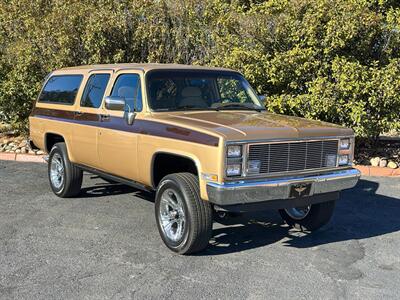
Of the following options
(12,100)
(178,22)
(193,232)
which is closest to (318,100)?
(178,22)

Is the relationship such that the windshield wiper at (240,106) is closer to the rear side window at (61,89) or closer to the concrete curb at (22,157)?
the rear side window at (61,89)

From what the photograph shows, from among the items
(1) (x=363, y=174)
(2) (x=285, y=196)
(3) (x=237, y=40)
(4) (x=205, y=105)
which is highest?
(3) (x=237, y=40)

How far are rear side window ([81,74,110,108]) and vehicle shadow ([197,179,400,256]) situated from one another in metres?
2.30

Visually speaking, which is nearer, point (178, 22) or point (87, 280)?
point (87, 280)

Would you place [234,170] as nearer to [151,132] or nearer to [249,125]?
[249,125]

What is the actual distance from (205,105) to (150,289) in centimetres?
248

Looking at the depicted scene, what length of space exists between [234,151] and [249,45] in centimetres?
585

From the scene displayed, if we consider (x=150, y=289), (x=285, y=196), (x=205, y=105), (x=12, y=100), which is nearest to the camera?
(x=150, y=289)

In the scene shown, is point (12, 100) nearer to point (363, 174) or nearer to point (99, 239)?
point (99, 239)

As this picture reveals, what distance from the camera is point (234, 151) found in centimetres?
452

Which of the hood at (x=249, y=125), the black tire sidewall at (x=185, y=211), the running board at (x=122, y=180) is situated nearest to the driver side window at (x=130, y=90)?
the hood at (x=249, y=125)

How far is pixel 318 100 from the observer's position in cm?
925

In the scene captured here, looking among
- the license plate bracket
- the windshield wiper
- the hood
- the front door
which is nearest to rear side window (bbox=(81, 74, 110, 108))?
the front door

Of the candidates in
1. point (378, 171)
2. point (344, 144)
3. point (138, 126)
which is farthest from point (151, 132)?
point (378, 171)
